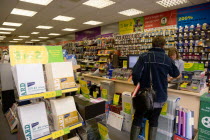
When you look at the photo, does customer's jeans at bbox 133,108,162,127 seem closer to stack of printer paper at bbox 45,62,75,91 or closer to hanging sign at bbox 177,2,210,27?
stack of printer paper at bbox 45,62,75,91

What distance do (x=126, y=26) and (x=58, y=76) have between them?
6667 mm

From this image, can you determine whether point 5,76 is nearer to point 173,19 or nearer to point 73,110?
point 73,110

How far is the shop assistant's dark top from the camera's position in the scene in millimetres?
2010

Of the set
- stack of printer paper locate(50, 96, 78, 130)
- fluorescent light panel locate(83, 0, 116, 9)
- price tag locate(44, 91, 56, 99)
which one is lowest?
stack of printer paper locate(50, 96, 78, 130)

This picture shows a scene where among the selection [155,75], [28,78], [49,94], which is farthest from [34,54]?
[155,75]

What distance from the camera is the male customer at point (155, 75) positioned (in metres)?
2.01

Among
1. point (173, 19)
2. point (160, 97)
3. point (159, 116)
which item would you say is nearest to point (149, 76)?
point (160, 97)

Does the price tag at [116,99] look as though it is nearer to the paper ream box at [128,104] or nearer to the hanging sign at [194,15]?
the paper ream box at [128,104]

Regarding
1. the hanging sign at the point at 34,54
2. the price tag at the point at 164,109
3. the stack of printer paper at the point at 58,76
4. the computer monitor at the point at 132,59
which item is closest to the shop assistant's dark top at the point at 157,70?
the price tag at the point at 164,109

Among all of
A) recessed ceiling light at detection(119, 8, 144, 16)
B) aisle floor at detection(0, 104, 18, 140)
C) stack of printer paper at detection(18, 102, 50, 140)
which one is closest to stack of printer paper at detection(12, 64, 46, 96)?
stack of printer paper at detection(18, 102, 50, 140)

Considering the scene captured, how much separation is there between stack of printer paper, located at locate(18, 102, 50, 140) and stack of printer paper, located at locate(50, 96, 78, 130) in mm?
96

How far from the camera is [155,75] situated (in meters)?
2.01

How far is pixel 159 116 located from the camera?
2262mm

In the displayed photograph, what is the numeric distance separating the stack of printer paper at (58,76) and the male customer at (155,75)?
1048 millimetres
